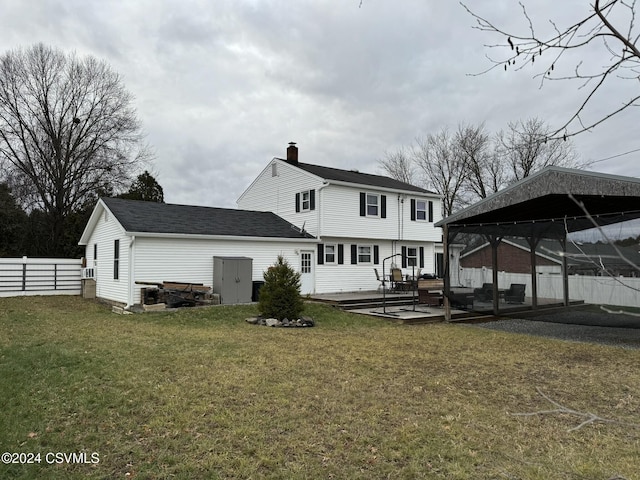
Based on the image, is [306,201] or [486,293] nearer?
[486,293]

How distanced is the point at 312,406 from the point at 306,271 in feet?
43.8

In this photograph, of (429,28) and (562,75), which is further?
(429,28)

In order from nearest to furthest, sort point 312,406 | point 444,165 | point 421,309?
point 312,406, point 421,309, point 444,165

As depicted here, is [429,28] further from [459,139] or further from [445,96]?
[459,139]

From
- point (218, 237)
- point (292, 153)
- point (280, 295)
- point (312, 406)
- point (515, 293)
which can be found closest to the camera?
point (312, 406)

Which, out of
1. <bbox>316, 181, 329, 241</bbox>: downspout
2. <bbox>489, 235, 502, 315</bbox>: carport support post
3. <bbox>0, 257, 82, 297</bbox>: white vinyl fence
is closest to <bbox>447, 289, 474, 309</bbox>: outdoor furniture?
<bbox>489, 235, 502, 315</bbox>: carport support post

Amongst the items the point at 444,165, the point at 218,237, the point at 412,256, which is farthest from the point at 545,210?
the point at 444,165

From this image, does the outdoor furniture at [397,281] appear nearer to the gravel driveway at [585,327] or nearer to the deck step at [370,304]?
the deck step at [370,304]

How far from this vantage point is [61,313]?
1355 cm

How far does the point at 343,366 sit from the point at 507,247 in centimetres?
835

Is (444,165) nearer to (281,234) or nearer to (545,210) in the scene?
(281,234)

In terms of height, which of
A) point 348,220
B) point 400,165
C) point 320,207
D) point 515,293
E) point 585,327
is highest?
point 400,165

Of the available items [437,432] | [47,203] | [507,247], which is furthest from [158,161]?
[437,432]

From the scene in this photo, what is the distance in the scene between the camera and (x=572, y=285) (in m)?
11.7
